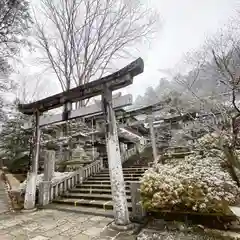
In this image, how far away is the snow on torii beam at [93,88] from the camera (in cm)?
402

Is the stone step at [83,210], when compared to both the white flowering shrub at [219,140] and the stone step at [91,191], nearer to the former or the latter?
the stone step at [91,191]

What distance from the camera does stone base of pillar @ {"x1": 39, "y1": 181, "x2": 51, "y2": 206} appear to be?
5985 millimetres

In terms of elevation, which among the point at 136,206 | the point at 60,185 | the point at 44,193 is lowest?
the point at 136,206

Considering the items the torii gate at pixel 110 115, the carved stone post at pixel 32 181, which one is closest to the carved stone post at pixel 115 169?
the torii gate at pixel 110 115

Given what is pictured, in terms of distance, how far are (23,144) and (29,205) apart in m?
5.88

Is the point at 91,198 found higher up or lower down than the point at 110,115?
lower down

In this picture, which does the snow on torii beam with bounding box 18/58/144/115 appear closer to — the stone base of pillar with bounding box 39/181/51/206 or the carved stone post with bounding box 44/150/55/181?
the carved stone post with bounding box 44/150/55/181

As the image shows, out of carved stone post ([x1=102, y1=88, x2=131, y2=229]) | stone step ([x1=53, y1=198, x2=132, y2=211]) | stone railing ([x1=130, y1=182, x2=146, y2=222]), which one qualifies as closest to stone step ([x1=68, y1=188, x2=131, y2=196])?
stone step ([x1=53, y1=198, x2=132, y2=211])

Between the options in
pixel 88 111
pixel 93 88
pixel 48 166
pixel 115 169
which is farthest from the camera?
pixel 48 166

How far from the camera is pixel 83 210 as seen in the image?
Answer: 526cm

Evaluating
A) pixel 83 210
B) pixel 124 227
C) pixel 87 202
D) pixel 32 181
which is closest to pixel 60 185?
pixel 32 181

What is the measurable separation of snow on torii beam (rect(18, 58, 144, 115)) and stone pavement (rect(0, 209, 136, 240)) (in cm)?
327

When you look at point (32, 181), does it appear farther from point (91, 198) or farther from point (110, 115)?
point (110, 115)

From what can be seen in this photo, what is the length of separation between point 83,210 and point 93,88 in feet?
11.9
